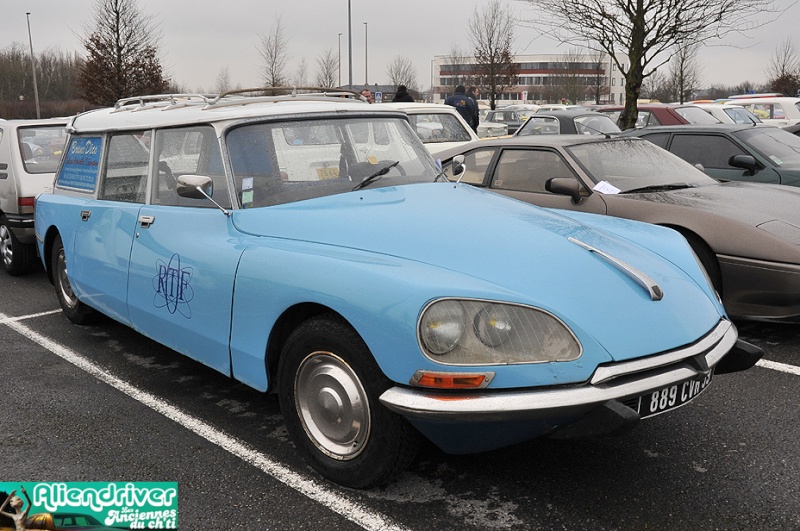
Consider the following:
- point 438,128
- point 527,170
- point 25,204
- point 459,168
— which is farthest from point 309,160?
point 438,128

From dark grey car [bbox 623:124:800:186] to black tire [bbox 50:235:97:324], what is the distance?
6.05m

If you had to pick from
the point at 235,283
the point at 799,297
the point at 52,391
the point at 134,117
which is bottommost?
the point at 52,391

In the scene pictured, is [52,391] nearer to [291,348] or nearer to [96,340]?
[96,340]

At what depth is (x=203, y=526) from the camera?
9.52ft

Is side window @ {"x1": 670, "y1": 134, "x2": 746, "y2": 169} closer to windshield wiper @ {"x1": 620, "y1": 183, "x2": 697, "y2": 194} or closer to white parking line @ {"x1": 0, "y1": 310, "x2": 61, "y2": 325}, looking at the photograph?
windshield wiper @ {"x1": 620, "y1": 183, "x2": 697, "y2": 194}

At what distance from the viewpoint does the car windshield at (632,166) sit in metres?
6.27

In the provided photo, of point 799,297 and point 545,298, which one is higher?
point 545,298

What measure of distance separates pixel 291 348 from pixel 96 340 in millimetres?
2924

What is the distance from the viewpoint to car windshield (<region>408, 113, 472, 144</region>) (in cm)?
1055

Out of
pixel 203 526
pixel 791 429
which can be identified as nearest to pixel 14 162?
pixel 203 526

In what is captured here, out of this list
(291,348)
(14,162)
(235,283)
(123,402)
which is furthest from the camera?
(14,162)

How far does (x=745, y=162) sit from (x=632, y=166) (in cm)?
183

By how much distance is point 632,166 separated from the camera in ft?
21.2

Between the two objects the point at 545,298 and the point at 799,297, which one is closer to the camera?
the point at 545,298
